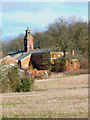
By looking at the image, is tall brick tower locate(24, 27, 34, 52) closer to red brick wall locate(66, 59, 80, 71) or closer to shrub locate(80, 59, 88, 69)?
red brick wall locate(66, 59, 80, 71)

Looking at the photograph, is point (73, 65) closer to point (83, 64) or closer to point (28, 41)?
point (83, 64)

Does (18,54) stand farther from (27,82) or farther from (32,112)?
(32,112)

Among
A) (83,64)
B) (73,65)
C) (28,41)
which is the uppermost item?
(28,41)

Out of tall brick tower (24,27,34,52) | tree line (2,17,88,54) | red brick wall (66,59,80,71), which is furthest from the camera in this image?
tall brick tower (24,27,34,52)

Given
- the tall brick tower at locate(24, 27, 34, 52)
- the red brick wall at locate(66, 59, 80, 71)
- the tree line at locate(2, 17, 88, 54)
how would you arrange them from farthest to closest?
the tall brick tower at locate(24, 27, 34, 52) < the red brick wall at locate(66, 59, 80, 71) < the tree line at locate(2, 17, 88, 54)

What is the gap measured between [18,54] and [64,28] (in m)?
26.9

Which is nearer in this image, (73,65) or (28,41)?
(73,65)

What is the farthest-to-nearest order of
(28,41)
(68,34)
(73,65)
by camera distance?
(28,41) < (73,65) < (68,34)

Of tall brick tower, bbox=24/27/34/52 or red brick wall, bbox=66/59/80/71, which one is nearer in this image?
red brick wall, bbox=66/59/80/71

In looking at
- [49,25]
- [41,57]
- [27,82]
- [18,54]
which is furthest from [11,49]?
[27,82]

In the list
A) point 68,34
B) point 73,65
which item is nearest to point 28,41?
point 73,65

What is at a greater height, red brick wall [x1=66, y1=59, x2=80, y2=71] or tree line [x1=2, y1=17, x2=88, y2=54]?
tree line [x1=2, y1=17, x2=88, y2=54]

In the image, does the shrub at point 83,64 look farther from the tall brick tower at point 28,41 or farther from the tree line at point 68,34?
the tall brick tower at point 28,41

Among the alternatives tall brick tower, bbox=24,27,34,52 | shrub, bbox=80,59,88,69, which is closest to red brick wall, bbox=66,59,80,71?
shrub, bbox=80,59,88,69
